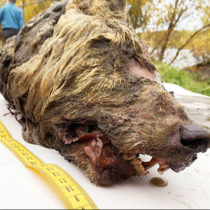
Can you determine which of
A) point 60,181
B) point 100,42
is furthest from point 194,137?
point 100,42

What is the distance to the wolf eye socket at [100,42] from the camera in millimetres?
1446

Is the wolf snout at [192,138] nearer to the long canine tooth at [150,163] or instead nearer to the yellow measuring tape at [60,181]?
the long canine tooth at [150,163]

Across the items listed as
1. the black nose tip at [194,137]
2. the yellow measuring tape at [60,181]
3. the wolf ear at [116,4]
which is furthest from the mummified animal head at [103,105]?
the wolf ear at [116,4]

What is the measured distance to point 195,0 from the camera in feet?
26.7

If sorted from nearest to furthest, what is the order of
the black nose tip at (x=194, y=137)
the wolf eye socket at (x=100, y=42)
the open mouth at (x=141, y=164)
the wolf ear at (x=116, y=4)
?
the black nose tip at (x=194, y=137)
the open mouth at (x=141, y=164)
the wolf eye socket at (x=100, y=42)
the wolf ear at (x=116, y=4)

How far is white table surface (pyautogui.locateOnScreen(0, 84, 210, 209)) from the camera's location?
3.46ft

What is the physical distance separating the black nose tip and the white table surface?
0.96 feet

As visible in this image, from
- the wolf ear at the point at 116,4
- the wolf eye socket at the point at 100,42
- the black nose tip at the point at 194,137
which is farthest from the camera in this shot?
the wolf ear at the point at 116,4

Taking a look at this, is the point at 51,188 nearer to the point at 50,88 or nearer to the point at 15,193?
the point at 15,193

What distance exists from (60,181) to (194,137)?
665 mm

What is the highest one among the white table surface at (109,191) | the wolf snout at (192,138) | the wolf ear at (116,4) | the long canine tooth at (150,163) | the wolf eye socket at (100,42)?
the wolf ear at (116,4)

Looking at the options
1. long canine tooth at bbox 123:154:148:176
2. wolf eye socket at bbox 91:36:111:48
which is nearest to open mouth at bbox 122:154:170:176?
long canine tooth at bbox 123:154:148:176

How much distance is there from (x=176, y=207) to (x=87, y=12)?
155cm

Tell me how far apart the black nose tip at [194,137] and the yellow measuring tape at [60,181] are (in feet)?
1.58
